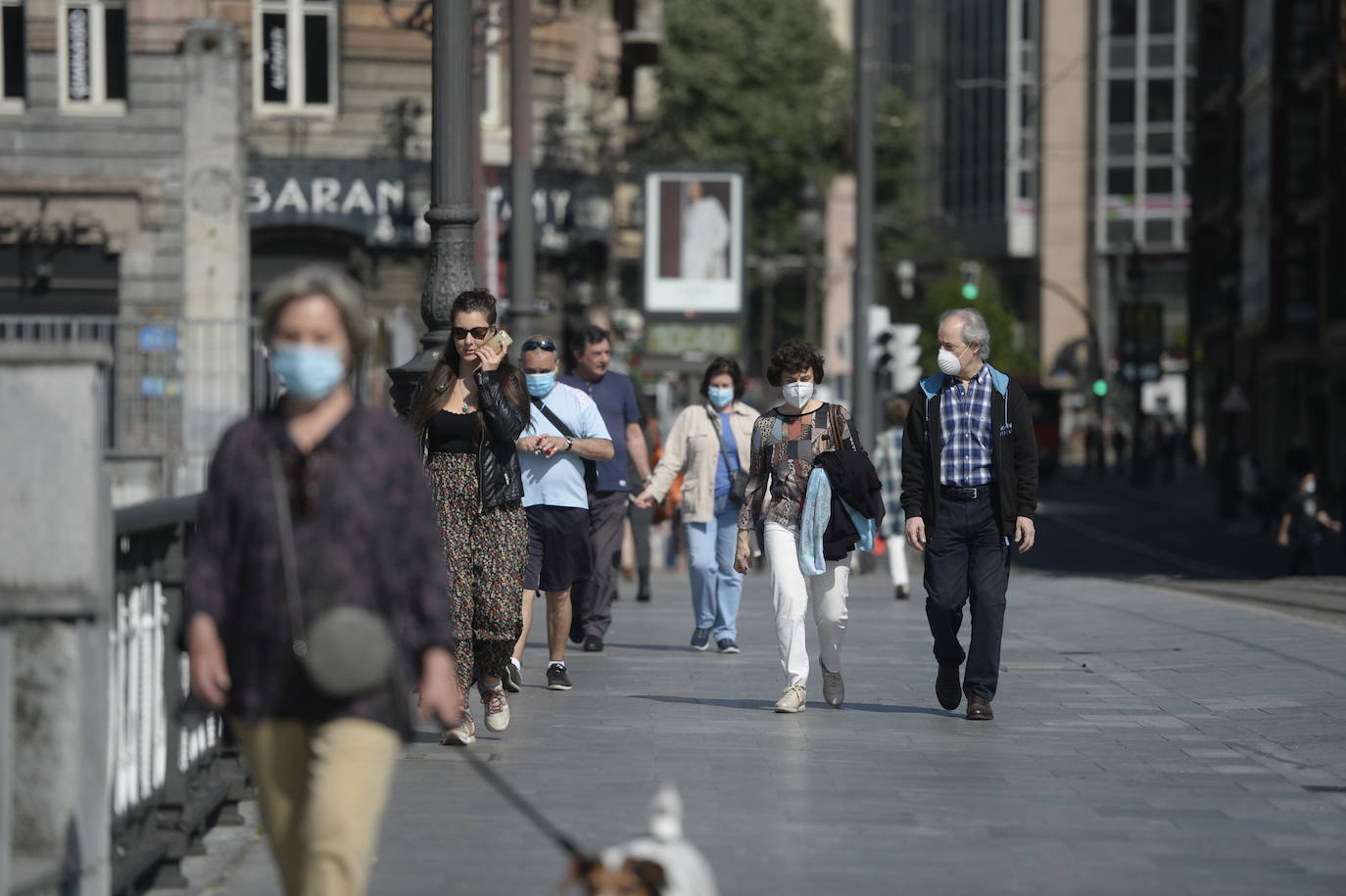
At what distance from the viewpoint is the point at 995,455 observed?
33.8 ft

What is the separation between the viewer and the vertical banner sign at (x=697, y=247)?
29.7 metres

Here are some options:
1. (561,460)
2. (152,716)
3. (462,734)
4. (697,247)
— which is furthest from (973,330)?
(697,247)

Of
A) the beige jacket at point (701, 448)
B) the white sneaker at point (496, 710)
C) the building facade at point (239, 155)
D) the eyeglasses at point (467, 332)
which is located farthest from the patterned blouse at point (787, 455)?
the building facade at point (239, 155)

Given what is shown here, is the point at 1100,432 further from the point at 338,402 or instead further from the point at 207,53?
the point at 338,402

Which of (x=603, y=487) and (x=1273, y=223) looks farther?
(x=1273, y=223)

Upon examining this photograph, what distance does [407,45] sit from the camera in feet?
112

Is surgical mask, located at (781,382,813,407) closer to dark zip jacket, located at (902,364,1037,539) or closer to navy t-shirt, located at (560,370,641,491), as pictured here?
dark zip jacket, located at (902,364,1037,539)

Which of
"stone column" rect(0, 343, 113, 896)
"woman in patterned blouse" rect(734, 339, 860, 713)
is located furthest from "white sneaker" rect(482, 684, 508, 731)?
"stone column" rect(0, 343, 113, 896)

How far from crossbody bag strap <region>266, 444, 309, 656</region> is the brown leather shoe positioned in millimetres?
5961

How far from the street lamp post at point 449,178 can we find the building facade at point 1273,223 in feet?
115

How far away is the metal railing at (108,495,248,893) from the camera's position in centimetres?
615

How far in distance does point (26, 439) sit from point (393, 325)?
393 inches

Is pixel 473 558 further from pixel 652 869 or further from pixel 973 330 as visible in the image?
pixel 652 869

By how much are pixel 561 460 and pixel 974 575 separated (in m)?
2.13
